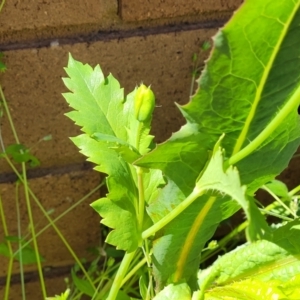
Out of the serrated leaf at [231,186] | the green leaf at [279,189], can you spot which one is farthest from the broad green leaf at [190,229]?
the green leaf at [279,189]

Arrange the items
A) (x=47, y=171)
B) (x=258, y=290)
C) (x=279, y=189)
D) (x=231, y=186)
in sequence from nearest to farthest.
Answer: (x=231, y=186)
(x=258, y=290)
(x=279, y=189)
(x=47, y=171)

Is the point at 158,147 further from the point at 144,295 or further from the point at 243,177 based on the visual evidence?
the point at 144,295

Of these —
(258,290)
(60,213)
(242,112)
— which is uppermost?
(60,213)

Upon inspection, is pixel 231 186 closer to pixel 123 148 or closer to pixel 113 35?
pixel 123 148

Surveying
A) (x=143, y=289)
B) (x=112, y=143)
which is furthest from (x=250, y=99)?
(x=143, y=289)

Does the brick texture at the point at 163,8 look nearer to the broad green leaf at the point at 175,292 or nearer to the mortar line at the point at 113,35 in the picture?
the mortar line at the point at 113,35

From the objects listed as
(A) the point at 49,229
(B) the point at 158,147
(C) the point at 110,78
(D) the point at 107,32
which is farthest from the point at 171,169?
(A) the point at 49,229

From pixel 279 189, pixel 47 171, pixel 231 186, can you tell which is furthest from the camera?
pixel 47 171
